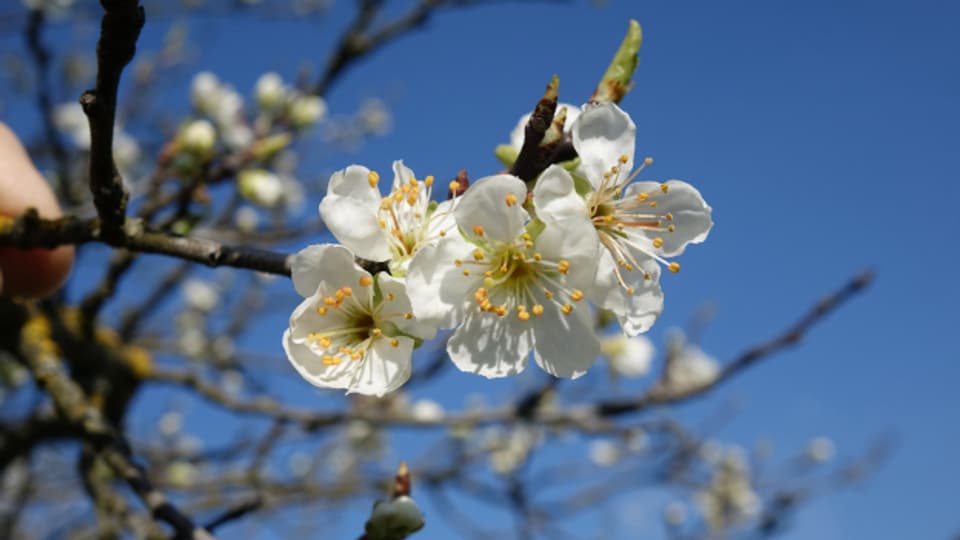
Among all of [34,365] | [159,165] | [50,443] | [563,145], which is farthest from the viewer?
[50,443]

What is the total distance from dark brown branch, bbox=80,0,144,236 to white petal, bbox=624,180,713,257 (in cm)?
68

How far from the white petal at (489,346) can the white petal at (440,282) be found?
4cm

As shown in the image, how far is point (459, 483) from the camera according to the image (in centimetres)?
351

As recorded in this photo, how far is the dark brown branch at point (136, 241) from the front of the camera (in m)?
Result: 0.99

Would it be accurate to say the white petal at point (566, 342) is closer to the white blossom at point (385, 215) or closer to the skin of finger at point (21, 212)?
the white blossom at point (385, 215)

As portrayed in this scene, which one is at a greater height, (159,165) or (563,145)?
(159,165)

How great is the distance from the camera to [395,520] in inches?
40.2

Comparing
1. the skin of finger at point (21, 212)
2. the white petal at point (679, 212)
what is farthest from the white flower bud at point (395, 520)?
the skin of finger at point (21, 212)

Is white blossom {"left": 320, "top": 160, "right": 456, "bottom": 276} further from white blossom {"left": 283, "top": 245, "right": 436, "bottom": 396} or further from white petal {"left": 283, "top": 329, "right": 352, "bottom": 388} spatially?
white petal {"left": 283, "top": 329, "right": 352, "bottom": 388}

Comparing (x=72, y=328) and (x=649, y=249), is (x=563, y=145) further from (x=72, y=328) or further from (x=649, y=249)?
(x=72, y=328)

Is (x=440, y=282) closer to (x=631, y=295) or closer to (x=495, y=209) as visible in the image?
(x=495, y=209)

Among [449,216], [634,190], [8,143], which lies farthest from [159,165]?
[634,190]

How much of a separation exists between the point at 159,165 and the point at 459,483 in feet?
6.81

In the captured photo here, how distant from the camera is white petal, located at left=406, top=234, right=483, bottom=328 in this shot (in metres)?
0.88
